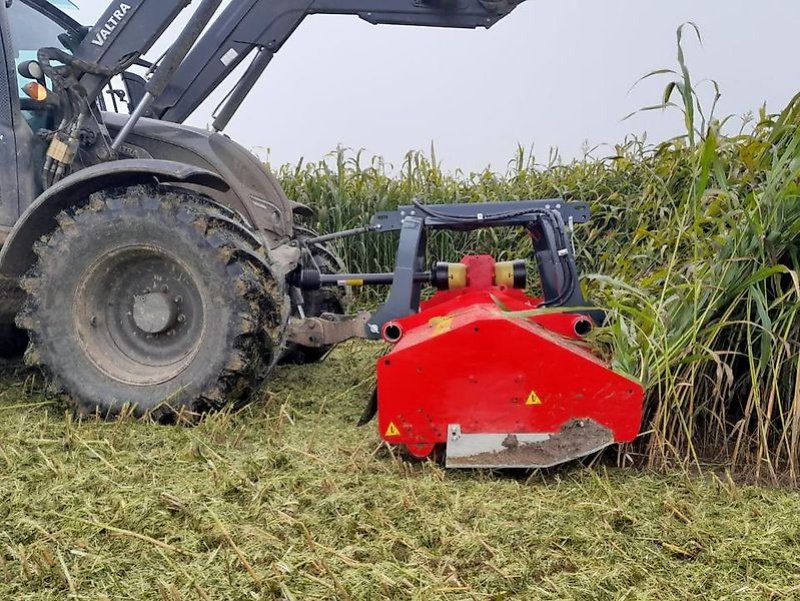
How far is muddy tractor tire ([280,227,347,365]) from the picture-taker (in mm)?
4148

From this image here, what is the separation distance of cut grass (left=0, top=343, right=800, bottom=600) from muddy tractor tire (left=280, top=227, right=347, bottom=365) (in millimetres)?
1615

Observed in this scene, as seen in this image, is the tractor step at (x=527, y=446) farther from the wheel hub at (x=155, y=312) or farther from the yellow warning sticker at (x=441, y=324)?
the wheel hub at (x=155, y=312)

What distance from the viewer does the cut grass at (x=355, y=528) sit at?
1.54 metres

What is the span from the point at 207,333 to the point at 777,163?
2058 millimetres

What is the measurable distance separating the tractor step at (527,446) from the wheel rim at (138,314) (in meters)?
1.23

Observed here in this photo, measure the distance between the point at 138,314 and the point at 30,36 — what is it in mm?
1580

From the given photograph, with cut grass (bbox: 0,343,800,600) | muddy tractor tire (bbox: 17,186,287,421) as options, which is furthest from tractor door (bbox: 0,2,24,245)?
cut grass (bbox: 0,343,800,600)

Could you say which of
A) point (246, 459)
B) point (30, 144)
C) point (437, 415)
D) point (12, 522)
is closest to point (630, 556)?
point (437, 415)

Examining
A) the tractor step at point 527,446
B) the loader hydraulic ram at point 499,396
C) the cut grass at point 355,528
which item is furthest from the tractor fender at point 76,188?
the tractor step at point 527,446

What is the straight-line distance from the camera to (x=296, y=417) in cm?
299

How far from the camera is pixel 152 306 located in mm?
3070

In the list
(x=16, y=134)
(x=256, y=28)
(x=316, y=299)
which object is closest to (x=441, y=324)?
(x=316, y=299)

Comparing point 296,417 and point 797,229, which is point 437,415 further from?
point 797,229

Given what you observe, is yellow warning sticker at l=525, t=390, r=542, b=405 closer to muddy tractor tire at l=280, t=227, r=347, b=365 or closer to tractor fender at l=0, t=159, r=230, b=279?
tractor fender at l=0, t=159, r=230, b=279
